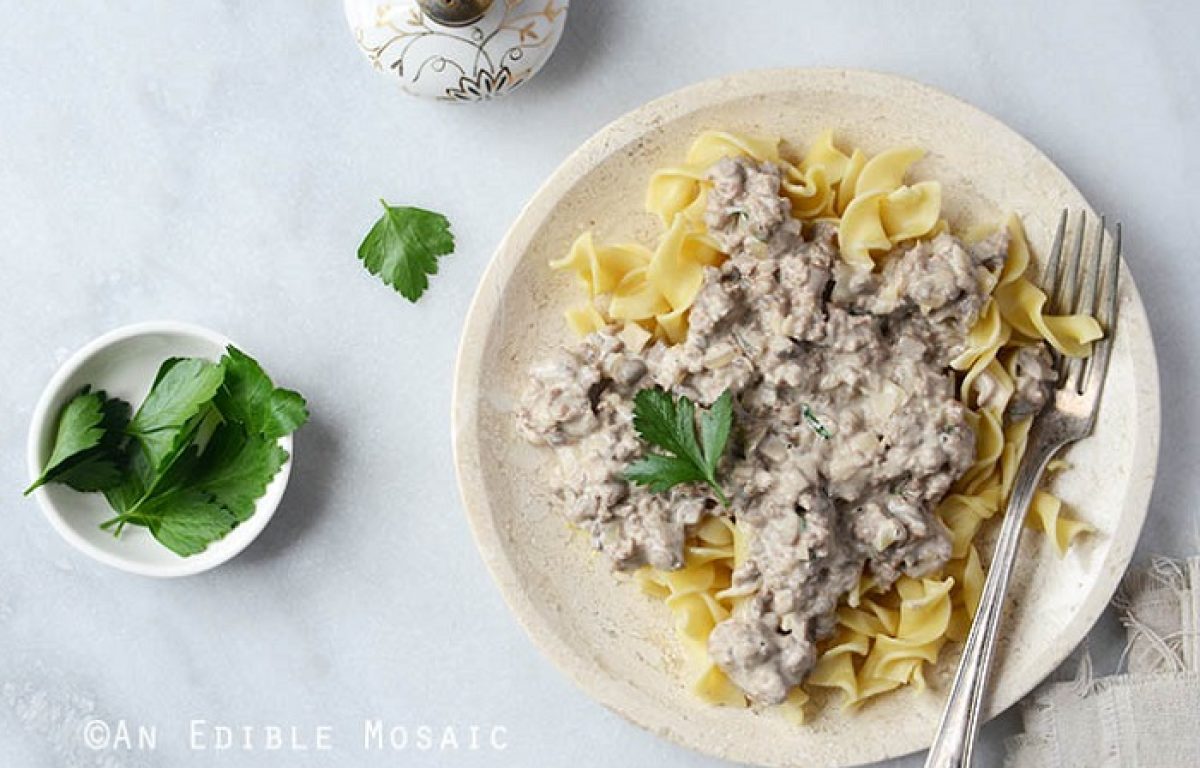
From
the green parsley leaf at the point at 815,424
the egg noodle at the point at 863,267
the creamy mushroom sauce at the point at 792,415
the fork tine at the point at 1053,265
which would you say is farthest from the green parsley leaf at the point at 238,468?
the fork tine at the point at 1053,265

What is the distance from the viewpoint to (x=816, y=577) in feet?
12.8

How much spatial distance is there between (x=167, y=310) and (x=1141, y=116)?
327 cm

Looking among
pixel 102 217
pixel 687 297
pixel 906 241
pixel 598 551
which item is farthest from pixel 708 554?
pixel 102 217

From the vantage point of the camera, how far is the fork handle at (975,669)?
13.2 ft

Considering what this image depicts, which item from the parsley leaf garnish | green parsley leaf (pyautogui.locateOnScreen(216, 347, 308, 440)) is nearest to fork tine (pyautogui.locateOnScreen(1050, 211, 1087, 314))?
the parsley leaf garnish

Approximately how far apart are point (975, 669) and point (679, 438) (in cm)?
115

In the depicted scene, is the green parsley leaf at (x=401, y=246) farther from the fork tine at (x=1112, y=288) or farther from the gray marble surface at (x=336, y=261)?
the fork tine at (x=1112, y=288)

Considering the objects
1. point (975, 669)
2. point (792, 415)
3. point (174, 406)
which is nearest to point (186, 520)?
point (174, 406)

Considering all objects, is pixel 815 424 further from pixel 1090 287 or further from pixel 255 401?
pixel 255 401

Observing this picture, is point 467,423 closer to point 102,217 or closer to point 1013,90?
point 102,217

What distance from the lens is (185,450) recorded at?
13.7ft

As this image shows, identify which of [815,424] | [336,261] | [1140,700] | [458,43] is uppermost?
[458,43]

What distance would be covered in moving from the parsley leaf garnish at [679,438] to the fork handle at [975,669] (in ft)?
2.87

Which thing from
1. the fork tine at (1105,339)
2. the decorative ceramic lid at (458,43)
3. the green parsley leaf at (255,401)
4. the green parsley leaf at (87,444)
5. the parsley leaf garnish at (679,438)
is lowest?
the green parsley leaf at (87,444)
